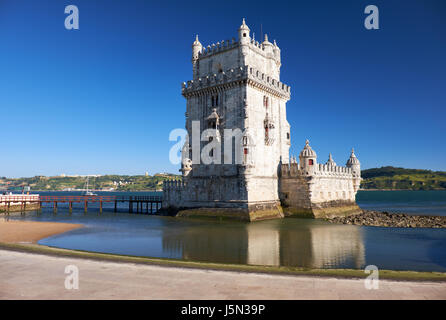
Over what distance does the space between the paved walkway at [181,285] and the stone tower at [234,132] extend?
24134mm

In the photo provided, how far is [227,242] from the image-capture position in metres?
23.5

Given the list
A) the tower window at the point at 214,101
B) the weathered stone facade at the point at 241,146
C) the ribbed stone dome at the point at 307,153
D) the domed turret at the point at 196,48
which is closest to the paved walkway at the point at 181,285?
the weathered stone facade at the point at 241,146

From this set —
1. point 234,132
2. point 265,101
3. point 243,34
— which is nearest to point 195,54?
point 243,34

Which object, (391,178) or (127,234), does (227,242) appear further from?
(391,178)

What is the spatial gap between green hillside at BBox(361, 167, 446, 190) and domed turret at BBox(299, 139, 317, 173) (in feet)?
537

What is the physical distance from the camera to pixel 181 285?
391 inches

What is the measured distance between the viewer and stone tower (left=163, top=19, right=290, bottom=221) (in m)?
36.8

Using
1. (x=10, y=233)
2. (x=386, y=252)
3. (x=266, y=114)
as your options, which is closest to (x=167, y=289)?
(x=386, y=252)

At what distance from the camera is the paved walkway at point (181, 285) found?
8953mm

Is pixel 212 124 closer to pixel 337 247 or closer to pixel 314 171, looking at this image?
pixel 314 171

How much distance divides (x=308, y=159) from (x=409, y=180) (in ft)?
572

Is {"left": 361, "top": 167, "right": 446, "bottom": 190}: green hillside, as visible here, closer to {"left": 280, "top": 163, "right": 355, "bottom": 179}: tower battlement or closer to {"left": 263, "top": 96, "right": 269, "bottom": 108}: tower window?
{"left": 280, "top": 163, "right": 355, "bottom": 179}: tower battlement

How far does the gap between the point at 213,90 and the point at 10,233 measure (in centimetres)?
2612

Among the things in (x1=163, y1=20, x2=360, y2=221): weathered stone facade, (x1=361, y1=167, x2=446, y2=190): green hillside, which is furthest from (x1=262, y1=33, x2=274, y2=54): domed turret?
(x1=361, y1=167, x2=446, y2=190): green hillside
